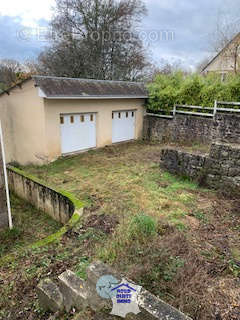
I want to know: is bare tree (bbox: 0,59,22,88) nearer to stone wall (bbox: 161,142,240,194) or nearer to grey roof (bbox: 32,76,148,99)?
grey roof (bbox: 32,76,148,99)

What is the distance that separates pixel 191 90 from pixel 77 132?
5.85 meters

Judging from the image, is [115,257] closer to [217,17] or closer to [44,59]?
[217,17]

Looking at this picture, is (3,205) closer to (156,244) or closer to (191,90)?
(156,244)

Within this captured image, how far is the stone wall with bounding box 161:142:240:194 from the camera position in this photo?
5.62m

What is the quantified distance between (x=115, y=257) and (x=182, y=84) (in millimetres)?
9872

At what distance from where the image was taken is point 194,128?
1047 centimetres

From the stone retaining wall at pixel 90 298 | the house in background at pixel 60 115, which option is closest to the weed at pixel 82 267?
the stone retaining wall at pixel 90 298

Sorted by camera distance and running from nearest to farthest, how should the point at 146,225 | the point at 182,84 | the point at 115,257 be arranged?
the point at 115,257 → the point at 146,225 → the point at 182,84

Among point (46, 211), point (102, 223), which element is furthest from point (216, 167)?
point (46, 211)

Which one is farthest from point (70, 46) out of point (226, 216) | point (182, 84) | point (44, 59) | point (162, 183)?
point (226, 216)

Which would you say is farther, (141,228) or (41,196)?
(41,196)

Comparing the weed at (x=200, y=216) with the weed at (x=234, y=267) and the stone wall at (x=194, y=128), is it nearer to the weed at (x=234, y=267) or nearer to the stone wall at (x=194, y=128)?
the weed at (x=234, y=267)

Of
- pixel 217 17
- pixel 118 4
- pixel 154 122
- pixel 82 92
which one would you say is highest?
pixel 118 4

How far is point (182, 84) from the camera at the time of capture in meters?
10.8
